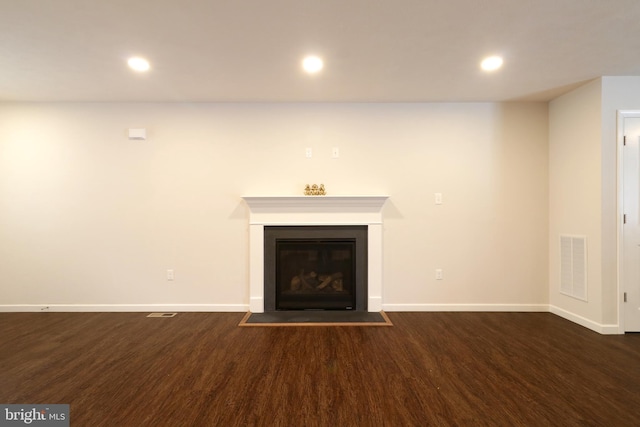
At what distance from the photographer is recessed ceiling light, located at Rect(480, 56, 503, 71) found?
93.6 inches

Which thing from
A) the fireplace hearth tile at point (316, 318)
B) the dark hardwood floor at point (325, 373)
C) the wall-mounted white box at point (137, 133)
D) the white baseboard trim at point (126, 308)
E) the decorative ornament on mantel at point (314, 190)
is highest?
the wall-mounted white box at point (137, 133)

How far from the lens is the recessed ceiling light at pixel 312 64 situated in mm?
2381

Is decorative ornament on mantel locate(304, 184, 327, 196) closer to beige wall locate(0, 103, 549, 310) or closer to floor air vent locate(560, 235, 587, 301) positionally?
beige wall locate(0, 103, 549, 310)

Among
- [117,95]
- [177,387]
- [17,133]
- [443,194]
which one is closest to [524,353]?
[443,194]

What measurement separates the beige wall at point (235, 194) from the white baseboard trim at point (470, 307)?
2 cm

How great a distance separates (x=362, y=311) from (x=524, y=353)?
1515 mm

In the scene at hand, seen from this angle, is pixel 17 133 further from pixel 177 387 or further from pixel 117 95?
pixel 177 387

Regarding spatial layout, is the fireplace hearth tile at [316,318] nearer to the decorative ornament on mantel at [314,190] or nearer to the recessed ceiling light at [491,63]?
the decorative ornament on mantel at [314,190]

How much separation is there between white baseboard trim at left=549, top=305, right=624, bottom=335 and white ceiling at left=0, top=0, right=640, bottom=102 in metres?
2.34

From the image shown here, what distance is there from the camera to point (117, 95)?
3.15 metres

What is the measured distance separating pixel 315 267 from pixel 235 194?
1.27m

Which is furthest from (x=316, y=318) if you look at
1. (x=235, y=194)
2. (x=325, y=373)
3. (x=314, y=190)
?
(x=235, y=194)

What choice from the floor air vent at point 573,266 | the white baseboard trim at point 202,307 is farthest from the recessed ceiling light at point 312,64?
the floor air vent at point 573,266

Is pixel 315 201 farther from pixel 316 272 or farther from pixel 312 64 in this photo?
pixel 312 64
